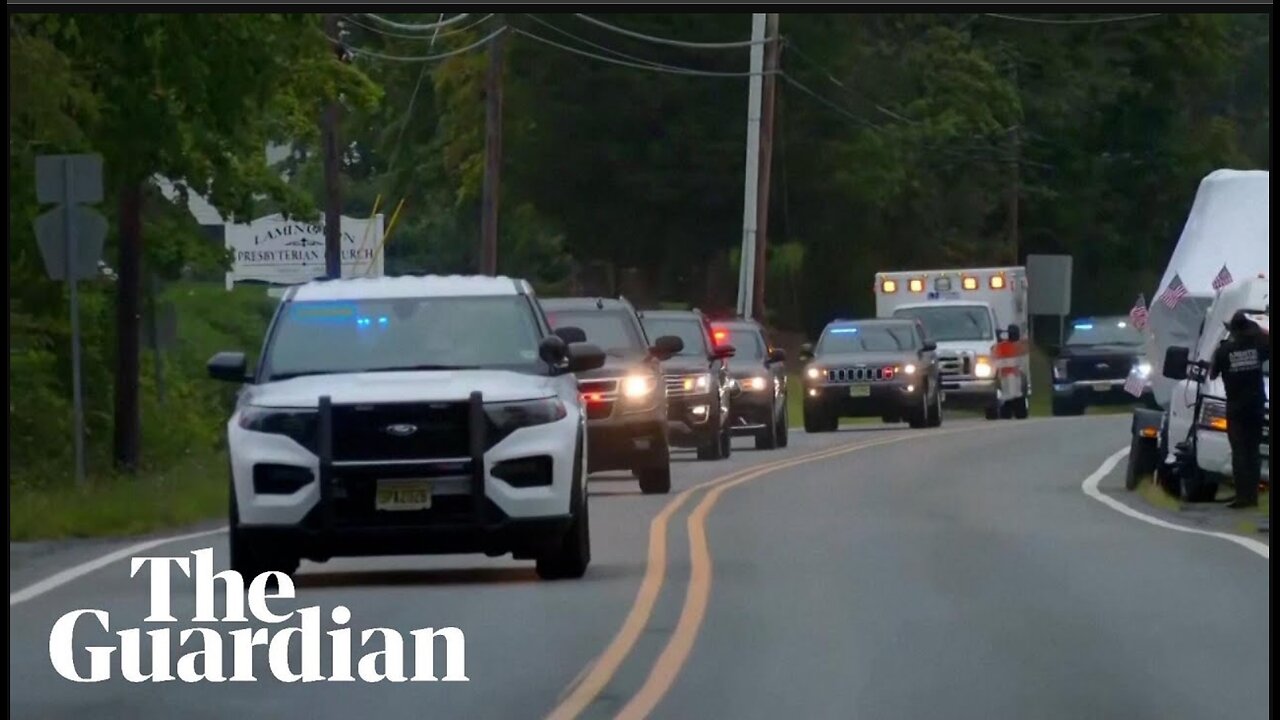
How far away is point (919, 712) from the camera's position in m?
12.2

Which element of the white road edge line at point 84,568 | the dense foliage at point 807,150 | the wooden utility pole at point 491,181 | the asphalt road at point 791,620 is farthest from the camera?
the dense foliage at point 807,150

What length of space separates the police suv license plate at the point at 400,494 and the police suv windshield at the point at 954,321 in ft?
114

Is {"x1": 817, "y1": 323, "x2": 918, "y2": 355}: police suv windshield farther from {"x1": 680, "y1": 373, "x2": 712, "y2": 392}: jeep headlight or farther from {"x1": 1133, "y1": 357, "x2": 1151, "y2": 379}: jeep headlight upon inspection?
{"x1": 680, "y1": 373, "x2": 712, "y2": 392}: jeep headlight

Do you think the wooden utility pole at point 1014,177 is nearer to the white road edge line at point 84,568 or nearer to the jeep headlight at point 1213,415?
the jeep headlight at point 1213,415

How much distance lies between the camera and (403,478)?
665 inches

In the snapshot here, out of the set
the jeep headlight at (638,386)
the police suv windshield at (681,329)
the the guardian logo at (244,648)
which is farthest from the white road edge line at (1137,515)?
the the guardian logo at (244,648)

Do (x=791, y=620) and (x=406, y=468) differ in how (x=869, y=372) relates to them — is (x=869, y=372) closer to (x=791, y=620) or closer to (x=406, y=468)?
(x=406, y=468)

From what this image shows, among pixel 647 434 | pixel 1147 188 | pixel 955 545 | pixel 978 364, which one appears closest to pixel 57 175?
pixel 647 434

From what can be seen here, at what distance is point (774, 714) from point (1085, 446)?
90.1 feet

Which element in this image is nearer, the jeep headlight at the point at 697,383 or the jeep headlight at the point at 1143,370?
the jeep headlight at the point at 1143,370

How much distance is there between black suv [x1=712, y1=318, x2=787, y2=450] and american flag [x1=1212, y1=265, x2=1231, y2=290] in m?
8.85

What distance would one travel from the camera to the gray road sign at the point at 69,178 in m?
24.9

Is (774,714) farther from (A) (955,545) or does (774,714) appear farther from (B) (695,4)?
(A) (955,545)

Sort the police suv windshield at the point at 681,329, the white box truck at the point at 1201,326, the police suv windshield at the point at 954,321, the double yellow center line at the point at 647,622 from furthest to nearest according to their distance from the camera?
the police suv windshield at the point at 954,321 < the police suv windshield at the point at 681,329 < the white box truck at the point at 1201,326 < the double yellow center line at the point at 647,622
